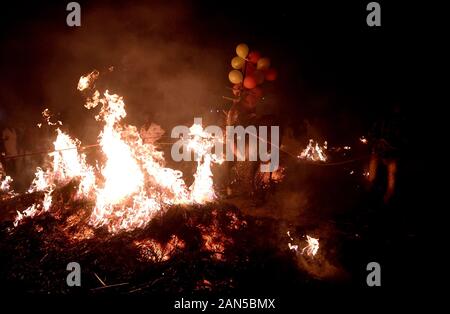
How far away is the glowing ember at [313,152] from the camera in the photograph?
10.5 metres

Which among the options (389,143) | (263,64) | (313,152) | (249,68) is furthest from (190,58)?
(389,143)

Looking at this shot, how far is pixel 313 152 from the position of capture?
1071 cm

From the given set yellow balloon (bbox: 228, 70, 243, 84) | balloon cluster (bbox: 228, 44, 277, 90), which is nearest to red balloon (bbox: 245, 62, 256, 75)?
balloon cluster (bbox: 228, 44, 277, 90)

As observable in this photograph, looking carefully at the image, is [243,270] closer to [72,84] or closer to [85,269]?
[85,269]

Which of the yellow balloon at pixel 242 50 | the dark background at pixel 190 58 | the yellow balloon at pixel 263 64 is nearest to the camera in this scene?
the yellow balloon at pixel 242 50

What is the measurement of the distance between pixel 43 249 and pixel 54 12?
25.3 ft

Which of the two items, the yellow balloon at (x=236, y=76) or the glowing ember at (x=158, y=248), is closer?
the glowing ember at (x=158, y=248)

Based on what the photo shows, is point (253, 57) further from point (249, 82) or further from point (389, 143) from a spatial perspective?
point (389, 143)

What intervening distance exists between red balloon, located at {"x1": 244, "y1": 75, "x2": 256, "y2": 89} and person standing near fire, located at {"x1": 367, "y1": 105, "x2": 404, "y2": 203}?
11.1ft

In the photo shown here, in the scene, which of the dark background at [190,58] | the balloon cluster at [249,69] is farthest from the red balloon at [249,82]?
the dark background at [190,58]

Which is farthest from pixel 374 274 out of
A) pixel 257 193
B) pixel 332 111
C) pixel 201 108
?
pixel 201 108

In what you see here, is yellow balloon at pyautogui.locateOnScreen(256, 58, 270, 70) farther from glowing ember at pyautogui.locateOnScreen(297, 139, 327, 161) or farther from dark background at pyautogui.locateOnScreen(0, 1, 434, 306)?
glowing ember at pyautogui.locateOnScreen(297, 139, 327, 161)

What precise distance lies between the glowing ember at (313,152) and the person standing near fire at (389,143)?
2232mm

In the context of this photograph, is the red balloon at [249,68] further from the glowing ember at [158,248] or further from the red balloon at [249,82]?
the glowing ember at [158,248]
